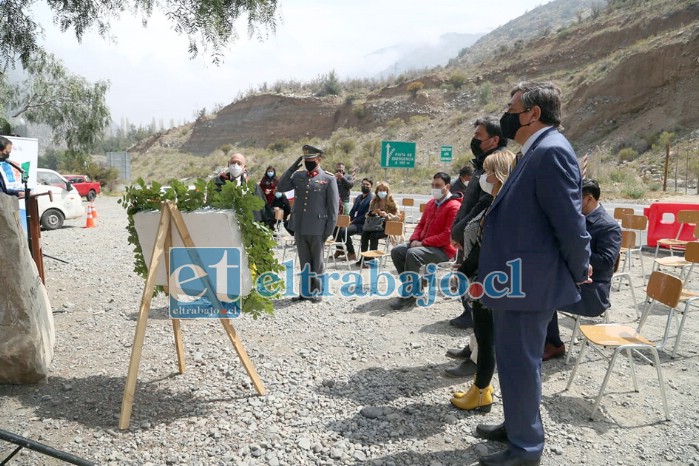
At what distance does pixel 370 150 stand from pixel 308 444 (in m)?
39.1

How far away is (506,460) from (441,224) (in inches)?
128

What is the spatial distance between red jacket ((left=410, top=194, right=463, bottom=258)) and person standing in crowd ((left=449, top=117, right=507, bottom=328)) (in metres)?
1.36

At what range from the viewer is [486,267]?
2.63 m

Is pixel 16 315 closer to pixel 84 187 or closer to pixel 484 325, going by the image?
pixel 484 325

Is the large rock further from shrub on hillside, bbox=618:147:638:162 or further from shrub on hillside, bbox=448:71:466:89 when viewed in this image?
shrub on hillside, bbox=448:71:466:89

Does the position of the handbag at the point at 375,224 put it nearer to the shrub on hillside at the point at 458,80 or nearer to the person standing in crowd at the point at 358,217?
the person standing in crowd at the point at 358,217

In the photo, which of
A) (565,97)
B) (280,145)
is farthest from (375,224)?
(280,145)

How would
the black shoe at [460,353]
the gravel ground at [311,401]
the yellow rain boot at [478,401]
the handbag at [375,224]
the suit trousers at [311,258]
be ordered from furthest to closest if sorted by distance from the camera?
the handbag at [375,224] → the suit trousers at [311,258] → the black shoe at [460,353] → the yellow rain boot at [478,401] → the gravel ground at [311,401]

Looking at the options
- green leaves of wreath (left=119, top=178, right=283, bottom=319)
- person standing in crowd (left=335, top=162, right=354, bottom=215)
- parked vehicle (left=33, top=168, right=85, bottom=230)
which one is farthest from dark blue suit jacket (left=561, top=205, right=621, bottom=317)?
parked vehicle (left=33, top=168, right=85, bottom=230)

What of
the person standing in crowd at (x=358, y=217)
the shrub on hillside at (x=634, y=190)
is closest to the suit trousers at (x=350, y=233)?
the person standing in crowd at (x=358, y=217)

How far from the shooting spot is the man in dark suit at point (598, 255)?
153 inches

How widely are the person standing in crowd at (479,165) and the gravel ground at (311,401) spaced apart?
126cm

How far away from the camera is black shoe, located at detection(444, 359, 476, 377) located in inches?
155

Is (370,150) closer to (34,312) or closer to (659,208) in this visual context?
(659,208)
